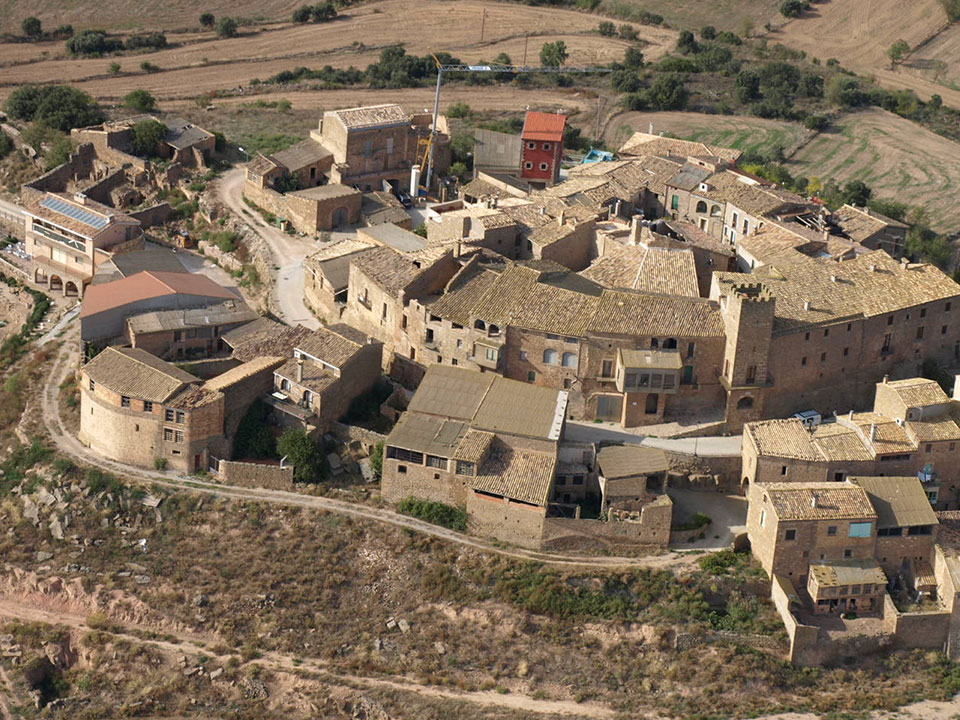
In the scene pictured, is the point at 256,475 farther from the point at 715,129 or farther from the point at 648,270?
the point at 715,129

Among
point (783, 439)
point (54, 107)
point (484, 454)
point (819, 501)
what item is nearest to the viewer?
point (819, 501)

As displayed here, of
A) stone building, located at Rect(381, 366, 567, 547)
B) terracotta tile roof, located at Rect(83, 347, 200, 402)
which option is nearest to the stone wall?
terracotta tile roof, located at Rect(83, 347, 200, 402)

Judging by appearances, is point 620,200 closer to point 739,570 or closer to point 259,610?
point 739,570

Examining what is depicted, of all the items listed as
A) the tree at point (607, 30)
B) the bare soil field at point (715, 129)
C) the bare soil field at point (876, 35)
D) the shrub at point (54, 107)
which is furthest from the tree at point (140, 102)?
the bare soil field at point (876, 35)

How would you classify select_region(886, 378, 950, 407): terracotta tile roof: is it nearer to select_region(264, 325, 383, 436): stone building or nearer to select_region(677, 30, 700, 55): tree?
select_region(264, 325, 383, 436): stone building

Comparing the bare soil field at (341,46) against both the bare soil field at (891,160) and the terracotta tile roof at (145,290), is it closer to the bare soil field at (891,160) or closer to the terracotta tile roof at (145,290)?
the bare soil field at (891,160)

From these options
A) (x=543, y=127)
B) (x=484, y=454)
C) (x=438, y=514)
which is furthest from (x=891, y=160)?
(x=438, y=514)
